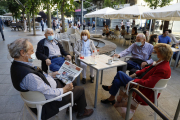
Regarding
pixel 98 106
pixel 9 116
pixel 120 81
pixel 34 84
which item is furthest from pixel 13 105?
pixel 120 81

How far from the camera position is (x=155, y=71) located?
197cm

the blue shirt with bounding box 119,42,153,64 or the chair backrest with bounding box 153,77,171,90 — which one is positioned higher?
the blue shirt with bounding box 119,42,153,64

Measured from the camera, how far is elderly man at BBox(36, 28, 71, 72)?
3.08 m

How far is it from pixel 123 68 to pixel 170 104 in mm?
1285

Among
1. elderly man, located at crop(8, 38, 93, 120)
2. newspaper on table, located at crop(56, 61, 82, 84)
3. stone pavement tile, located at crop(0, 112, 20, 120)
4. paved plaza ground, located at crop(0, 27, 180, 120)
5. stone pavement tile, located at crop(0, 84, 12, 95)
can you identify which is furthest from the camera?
stone pavement tile, located at crop(0, 84, 12, 95)

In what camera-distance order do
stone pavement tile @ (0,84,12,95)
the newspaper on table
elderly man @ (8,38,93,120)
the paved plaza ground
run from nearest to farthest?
elderly man @ (8,38,93,120)
the newspaper on table
the paved plaza ground
stone pavement tile @ (0,84,12,95)

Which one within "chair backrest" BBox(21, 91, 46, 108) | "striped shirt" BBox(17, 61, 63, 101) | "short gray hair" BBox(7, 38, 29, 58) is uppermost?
"short gray hair" BBox(7, 38, 29, 58)

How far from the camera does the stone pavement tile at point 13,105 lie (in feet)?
7.97

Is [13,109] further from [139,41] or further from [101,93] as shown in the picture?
[139,41]

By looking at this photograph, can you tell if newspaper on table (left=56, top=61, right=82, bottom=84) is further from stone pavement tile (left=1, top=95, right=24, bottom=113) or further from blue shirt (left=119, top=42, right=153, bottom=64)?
blue shirt (left=119, top=42, right=153, bottom=64)

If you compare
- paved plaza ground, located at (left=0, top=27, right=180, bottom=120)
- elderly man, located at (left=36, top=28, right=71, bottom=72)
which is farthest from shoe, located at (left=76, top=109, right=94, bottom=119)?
elderly man, located at (left=36, top=28, right=71, bottom=72)

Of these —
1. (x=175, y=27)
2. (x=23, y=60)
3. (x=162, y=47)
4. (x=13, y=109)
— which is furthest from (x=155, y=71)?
(x=175, y=27)

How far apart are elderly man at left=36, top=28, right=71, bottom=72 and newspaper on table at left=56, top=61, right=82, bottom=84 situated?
92cm

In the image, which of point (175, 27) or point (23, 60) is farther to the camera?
point (175, 27)
